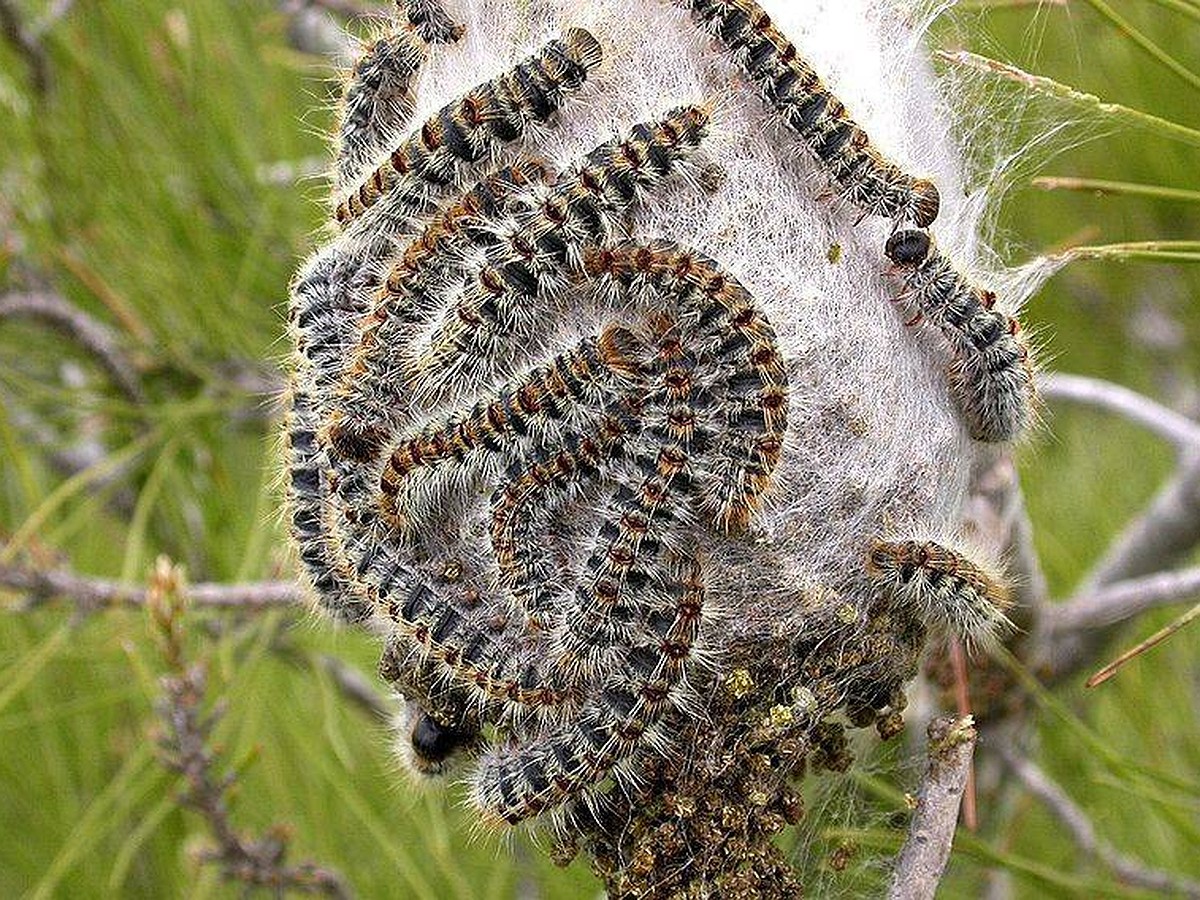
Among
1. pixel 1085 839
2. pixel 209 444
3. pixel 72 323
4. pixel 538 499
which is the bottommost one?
pixel 209 444

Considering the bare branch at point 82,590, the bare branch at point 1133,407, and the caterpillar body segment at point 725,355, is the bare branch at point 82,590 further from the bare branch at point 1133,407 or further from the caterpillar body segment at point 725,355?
the bare branch at point 1133,407

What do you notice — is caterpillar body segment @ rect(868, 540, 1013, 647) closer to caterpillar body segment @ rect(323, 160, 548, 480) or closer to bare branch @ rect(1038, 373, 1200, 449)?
caterpillar body segment @ rect(323, 160, 548, 480)

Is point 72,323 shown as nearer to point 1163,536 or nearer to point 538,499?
point 538,499

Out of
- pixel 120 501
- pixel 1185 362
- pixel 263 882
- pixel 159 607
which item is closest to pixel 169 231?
pixel 120 501

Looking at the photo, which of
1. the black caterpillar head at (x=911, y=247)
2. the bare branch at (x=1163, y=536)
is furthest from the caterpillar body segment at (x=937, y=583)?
the bare branch at (x=1163, y=536)

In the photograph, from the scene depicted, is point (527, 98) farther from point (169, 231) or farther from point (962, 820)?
point (962, 820)

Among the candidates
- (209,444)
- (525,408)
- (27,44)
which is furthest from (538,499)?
(27,44)
